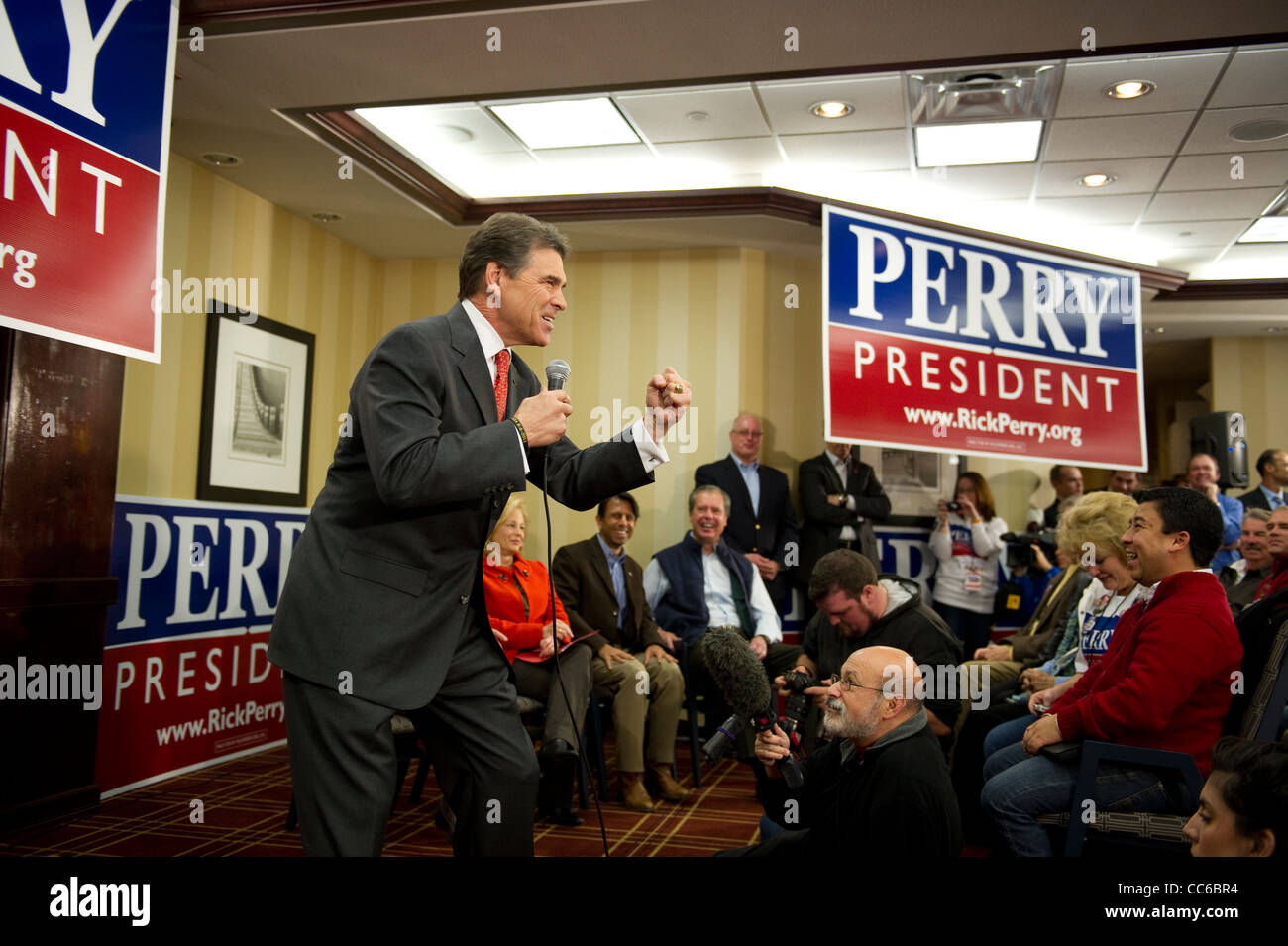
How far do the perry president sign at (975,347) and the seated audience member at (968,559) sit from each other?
143cm

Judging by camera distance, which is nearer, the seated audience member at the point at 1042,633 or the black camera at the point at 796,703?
the black camera at the point at 796,703

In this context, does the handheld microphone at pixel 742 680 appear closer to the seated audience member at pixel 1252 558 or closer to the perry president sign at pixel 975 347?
the perry president sign at pixel 975 347

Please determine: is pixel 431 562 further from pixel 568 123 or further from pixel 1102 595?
pixel 568 123

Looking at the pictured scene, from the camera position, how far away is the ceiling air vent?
4.19 meters

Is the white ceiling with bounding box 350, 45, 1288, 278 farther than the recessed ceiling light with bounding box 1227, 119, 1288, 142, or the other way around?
the recessed ceiling light with bounding box 1227, 119, 1288, 142

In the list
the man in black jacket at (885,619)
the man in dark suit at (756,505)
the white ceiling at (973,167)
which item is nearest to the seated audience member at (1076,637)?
the man in black jacket at (885,619)

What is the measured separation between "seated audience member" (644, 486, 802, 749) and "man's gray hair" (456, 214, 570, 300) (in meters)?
3.13

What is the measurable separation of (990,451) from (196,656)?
3.71 m

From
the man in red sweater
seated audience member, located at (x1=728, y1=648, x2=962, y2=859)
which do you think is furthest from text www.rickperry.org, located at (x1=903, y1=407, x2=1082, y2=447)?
seated audience member, located at (x1=728, y1=648, x2=962, y2=859)

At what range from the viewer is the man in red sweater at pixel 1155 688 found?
2297 mm

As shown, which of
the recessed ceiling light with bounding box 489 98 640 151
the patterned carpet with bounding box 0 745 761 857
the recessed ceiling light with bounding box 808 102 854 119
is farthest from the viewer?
the recessed ceiling light with bounding box 489 98 640 151

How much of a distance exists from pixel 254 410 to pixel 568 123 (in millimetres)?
2182

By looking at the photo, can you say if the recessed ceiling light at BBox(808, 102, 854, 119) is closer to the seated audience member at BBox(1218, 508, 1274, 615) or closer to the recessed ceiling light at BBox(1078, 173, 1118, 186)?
the recessed ceiling light at BBox(1078, 173, 1118, 186)

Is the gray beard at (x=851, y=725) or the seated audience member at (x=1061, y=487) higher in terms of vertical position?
the seated audience member at (x=1061, y=487)
